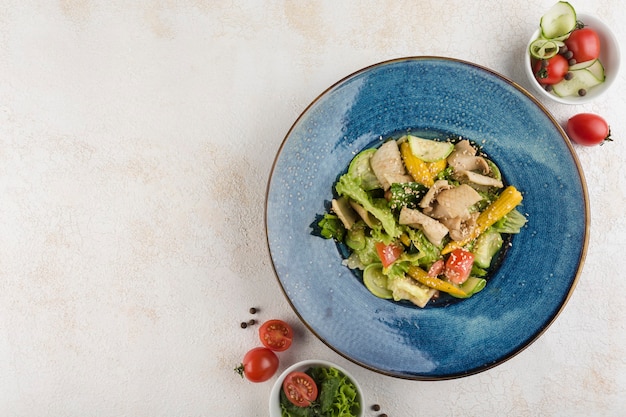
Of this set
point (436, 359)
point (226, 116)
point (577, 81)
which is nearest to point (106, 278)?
point (226, 116)

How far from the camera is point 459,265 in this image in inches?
104

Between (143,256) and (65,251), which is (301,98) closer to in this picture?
(143,256)

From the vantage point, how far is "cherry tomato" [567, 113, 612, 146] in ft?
9.25

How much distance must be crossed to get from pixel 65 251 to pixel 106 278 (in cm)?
28

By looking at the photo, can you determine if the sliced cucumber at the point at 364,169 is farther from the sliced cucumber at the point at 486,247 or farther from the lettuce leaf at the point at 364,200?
the sliced cucumber at the point at 486,247

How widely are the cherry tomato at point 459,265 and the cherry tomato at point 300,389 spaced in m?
0.89

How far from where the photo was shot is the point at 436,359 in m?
2.68

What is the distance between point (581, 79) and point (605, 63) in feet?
0.56

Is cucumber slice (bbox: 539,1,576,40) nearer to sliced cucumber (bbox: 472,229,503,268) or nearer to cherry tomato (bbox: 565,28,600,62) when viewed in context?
cherry tomato (bbox: 565,28,600,62)

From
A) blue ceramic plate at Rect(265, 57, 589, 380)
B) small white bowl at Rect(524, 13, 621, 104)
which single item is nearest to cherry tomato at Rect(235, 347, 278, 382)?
blue ceramic plate at Rect(265, 57, 589, 380)

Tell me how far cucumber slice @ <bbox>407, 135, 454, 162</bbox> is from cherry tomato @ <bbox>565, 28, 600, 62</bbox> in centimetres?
88

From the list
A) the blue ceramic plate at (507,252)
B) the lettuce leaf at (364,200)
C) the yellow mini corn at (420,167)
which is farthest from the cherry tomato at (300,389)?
the yellow mini corn at (420,167)

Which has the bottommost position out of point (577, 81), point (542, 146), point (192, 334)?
point (192, 334)

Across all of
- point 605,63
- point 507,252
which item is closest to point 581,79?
point 605,63
